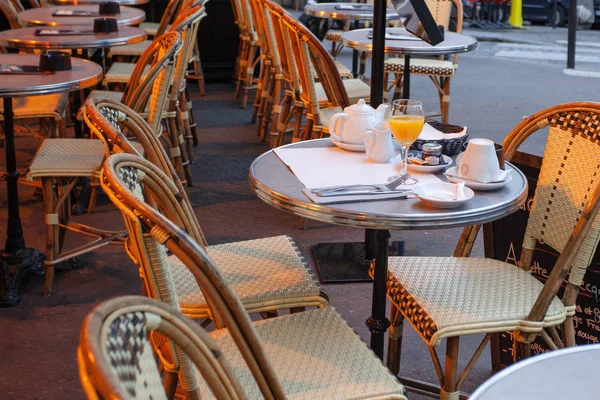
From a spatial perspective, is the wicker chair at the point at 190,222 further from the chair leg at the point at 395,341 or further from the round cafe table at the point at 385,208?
the chair leg at the point at 395,341

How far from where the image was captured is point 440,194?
204 centimetres

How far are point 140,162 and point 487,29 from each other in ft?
34.0

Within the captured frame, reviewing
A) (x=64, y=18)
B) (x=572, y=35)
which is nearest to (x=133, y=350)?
(x=64, y=18)

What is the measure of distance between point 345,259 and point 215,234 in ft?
2.25

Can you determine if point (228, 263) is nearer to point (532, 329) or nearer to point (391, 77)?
point (532, 329)

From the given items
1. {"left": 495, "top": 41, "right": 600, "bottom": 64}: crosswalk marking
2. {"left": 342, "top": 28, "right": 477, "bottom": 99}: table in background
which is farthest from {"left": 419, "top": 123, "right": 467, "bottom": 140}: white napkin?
{"left": 495, "top": 41, "right": 600, "bottom": 64}: crosswalk marking

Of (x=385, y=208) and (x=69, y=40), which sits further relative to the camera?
(x=69, y=40)

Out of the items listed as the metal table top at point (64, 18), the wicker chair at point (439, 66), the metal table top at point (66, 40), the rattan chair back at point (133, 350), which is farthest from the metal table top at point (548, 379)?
the wicker chair at point (439, 66)

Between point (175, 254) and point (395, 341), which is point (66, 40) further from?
point (175, 254)

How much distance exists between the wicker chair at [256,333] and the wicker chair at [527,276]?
29 cm

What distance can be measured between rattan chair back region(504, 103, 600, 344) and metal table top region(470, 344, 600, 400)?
0.86m

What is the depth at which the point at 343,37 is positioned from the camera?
5.02m

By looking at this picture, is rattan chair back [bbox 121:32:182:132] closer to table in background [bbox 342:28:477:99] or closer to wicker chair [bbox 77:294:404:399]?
table in background [bbox 342:28:477:99]

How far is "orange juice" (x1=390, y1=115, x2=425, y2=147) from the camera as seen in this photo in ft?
7.35
